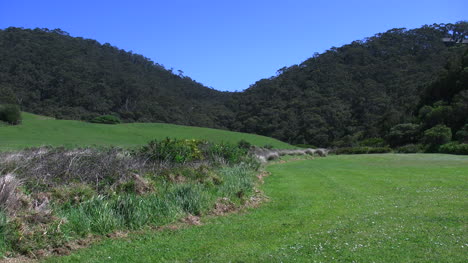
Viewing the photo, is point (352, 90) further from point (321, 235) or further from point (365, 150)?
point (321, 235)

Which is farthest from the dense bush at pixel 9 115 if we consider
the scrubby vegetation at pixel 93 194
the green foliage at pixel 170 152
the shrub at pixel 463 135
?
the shrub at pixel 463 135

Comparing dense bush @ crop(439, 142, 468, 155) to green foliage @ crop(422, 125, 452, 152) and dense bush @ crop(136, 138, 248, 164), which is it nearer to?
green foliage @ crop(422, 125, 452, 152)

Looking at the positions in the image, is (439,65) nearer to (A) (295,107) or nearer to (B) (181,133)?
(A) (295,107)

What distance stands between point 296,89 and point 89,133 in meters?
59.1

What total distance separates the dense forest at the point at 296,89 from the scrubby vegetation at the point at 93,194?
165ft

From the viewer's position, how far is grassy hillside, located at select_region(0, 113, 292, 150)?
1598 inches

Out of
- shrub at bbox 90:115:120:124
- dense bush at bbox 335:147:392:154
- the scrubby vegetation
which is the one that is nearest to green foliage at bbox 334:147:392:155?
dense bush at bbox 335:147:392:154

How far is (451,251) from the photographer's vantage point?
6184 millimetres

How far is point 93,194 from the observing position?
9.95 meters

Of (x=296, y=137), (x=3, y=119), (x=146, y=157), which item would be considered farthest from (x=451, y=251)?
(x=296, y=137)

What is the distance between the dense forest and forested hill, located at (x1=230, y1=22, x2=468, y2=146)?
0.23 metres

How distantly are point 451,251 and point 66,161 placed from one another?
32.0ft

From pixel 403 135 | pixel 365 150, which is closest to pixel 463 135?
pixel 365 150

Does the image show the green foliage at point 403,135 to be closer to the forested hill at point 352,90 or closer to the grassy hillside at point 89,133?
the forested hill at point 352,90
